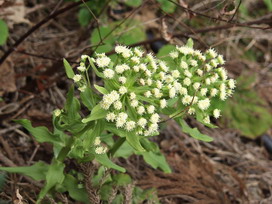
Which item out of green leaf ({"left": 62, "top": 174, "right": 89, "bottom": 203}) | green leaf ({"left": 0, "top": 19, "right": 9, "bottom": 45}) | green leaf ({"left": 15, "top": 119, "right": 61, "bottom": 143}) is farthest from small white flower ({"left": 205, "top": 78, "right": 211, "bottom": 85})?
green leaf ({"left": 0, "top": 19, "right": 9, "bottom": 45})

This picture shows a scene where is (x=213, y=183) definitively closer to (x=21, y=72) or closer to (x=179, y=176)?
(x=179, y=176)

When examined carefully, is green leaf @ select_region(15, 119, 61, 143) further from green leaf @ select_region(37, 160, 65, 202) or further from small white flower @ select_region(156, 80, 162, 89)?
small white flower @ select_region(156, 80, 162, 89)

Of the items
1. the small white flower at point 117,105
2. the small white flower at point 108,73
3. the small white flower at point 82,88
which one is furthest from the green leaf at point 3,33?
the small white flower at point 117,105

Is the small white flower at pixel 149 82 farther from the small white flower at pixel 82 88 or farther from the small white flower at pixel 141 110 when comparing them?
the small white flower at pixel 82 88

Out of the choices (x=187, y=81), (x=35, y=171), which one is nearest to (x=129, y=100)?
(x=187, y=81)

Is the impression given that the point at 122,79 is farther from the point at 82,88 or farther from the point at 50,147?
the point at 50,147

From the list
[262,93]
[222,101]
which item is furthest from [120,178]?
[262,93]
